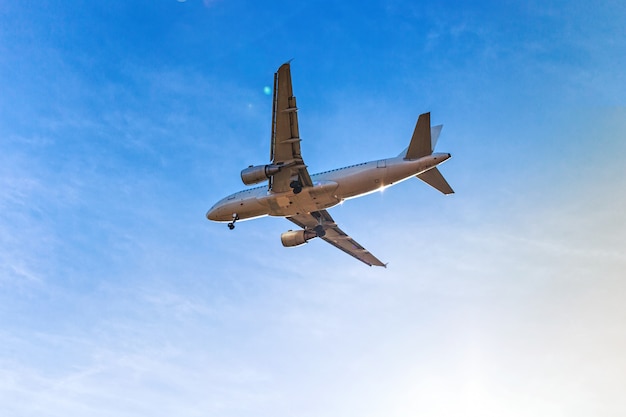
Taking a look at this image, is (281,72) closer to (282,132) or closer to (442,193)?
(282,132)

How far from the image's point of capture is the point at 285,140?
38.3 metres

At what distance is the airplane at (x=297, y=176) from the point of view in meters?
37.3

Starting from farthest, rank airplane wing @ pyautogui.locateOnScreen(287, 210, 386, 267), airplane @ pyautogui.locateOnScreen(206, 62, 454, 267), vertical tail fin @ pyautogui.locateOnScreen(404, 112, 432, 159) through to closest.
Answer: airplane wing @ pyautogui.locateOnScreen(287, 210, 386, 267) < vertical tail fin @ pyautogui.locateOnScreen(404, 112, 432, 159) < airplane @ pyautogui.locateOnScreen(206, 62, 454, 267)

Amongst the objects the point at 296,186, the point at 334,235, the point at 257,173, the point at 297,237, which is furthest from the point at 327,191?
the point at 334,235

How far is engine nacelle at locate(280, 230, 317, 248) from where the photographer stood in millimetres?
48500

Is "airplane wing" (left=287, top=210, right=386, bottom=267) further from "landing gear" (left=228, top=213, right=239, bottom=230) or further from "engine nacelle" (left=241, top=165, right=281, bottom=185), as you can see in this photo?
"engine nacelle" (left=241, top=165, right=281, bottom=185)

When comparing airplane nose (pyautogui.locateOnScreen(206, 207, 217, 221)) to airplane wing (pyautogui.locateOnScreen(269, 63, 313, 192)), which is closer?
airplane wing (pyautogui.locateOnScreen(269, 63, 313, 192))

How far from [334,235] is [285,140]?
1416cm

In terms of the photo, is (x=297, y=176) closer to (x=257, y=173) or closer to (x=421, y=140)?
(x=257, y=173)

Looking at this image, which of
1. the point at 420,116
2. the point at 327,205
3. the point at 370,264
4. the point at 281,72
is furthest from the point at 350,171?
the point at 370,264

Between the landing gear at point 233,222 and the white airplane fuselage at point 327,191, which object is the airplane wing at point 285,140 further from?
the landing gear at point 233,222

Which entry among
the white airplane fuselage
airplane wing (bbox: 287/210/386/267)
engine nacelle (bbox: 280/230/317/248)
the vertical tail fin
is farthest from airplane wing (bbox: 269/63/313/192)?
engine nacelle (bbox: 280/230/317/248)

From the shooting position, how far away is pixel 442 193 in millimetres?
41375

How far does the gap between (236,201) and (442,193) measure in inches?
585
